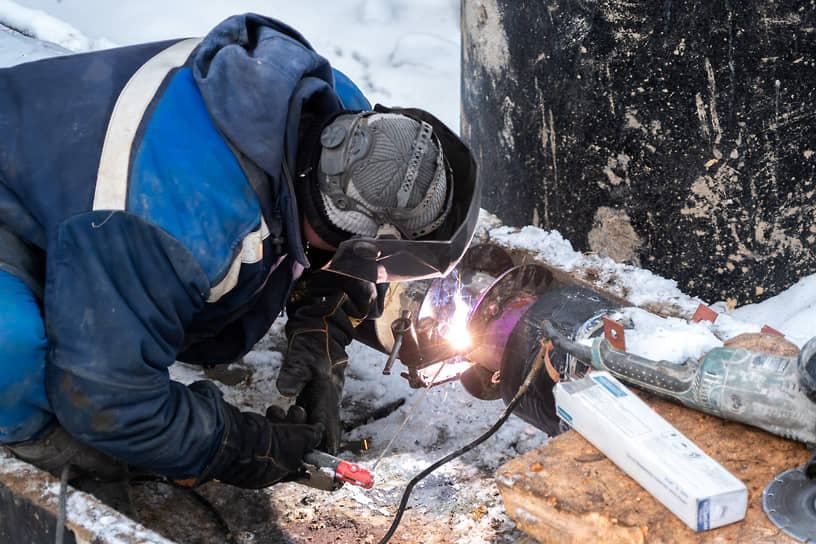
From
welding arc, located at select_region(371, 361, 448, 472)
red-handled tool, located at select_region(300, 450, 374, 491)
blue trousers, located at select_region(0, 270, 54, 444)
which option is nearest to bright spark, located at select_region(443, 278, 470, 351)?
welding arc, located at select_region(371, 361, 448, 472)

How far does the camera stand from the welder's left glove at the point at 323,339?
245 cm

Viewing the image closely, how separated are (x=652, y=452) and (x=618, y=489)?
0.11 m

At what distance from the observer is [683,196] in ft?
8.30

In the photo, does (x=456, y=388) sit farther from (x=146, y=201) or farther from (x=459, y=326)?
(x=146, y=201)

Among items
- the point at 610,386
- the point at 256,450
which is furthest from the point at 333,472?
the point at 610,386

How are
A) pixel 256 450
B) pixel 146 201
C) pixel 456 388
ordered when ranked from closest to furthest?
1. pixel 146 201
2. pixel 256 450
3. pixel 456 388

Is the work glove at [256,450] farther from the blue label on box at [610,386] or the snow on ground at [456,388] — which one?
the blue label on box at [610,386]

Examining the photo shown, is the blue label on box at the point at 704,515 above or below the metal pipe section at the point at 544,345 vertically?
above

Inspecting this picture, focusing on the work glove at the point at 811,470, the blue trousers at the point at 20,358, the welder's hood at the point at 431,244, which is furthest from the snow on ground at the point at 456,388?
the blue trousers at the point at 20,358

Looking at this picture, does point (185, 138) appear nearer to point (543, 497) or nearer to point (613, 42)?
point (543, 497)

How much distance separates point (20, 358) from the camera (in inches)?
66.1

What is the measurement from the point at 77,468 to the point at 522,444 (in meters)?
1.55

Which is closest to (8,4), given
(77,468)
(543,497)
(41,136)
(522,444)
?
(41,136)

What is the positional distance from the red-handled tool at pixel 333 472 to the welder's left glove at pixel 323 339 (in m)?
0.19
